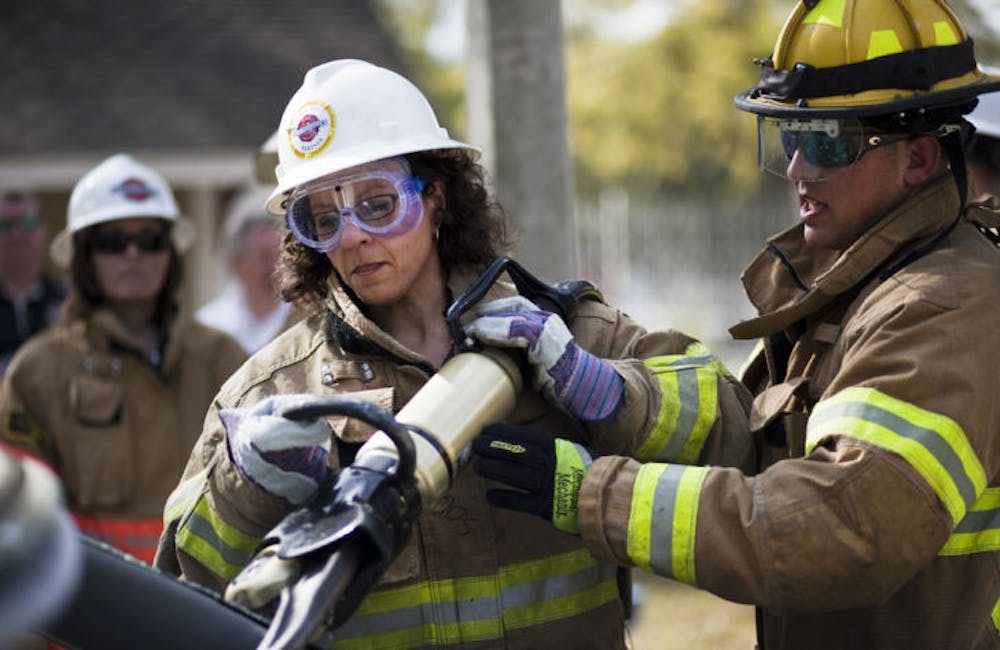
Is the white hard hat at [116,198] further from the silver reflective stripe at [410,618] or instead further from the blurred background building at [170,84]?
the blurred background building at [170,84]

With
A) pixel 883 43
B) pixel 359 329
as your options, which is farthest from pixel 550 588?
pixel 883 43

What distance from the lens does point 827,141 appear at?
9.83 feet

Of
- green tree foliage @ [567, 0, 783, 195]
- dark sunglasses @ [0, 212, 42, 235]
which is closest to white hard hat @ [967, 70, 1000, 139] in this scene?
dark sunglasses @ [0, 212, 42, 235]

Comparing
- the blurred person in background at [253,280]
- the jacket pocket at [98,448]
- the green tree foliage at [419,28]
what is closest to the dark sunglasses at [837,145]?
the jacket pocket at [98,448]

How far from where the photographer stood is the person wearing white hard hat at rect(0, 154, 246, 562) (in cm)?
542

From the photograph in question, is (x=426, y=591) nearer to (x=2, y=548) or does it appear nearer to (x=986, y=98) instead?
(x=2, y=548)

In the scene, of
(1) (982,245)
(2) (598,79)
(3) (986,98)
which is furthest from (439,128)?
(2) (598,79)

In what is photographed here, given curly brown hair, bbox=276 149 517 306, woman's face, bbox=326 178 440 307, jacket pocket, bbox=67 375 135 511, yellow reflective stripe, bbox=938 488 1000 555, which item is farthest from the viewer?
jacket pocket, bbox=67 375 135 511

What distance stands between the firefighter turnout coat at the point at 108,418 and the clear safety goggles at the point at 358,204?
263cm

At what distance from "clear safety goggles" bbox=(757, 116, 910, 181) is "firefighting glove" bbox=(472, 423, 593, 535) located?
85 cm

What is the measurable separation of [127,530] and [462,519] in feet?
9.44

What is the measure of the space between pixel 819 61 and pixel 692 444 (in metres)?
0.87

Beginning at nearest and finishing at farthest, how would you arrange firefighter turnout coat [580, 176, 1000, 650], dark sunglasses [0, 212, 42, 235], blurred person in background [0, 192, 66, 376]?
firefighter turnout coat [580, 176, 1000, 650] → blurred person in background [0, 192, 66, 376] → dark sunglasses [0, 212, 42, 235]

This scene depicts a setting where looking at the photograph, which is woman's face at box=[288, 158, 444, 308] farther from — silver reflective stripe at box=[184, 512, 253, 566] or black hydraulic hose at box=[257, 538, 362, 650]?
black hydraulic hose at box=[257, 538, 362, 650]
